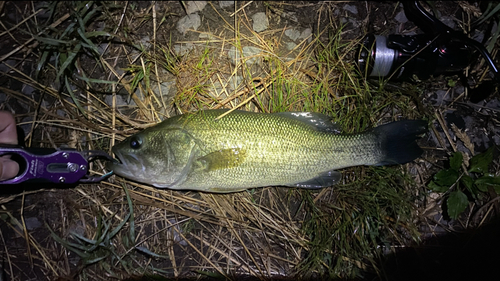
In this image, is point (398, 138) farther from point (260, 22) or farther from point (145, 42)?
point (145, 42)

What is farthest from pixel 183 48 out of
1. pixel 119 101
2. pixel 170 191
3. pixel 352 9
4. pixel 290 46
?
pixel 352 9

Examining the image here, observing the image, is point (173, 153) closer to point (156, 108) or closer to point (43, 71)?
point (156, 108)

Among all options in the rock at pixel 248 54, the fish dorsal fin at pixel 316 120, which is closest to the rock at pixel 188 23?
the rock at pixel 248 54

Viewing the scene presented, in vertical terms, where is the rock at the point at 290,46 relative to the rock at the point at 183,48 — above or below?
below

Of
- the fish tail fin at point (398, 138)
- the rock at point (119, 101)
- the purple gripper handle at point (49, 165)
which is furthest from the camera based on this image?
the rock at point (119, 101)

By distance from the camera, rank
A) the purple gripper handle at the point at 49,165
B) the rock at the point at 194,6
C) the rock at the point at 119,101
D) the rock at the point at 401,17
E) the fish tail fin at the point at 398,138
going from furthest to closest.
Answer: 1. the rock at the point at 401,17
2. the rock at the point at 194,6
3. the rock at the point at 119,101
4. the fish tail fin at the point at 398,138
5. the purple gripper handle at the point at 49,165

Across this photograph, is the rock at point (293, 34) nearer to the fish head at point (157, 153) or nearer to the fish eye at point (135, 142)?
the fish head at point (157, 153)
